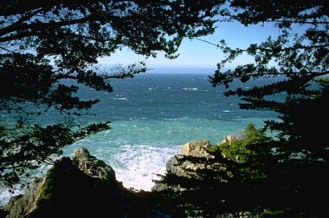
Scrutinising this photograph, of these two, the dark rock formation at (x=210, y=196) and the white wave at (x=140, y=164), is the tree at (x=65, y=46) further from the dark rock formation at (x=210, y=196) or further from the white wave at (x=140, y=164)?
the white wave at (x=140, y=164)

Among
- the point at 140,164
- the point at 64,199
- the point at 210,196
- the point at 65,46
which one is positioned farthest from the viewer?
the point at 140,164

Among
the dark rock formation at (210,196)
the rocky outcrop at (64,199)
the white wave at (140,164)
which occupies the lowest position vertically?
the white wave at (140,164)

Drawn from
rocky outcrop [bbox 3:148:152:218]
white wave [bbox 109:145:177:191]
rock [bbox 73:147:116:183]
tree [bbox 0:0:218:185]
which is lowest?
white wave [bbox 109:145:177:191]

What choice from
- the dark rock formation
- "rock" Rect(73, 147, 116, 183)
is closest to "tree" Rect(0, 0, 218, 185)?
the dark rock formation

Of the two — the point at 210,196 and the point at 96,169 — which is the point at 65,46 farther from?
the point at 96,169

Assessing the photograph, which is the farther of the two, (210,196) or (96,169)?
(96,169)

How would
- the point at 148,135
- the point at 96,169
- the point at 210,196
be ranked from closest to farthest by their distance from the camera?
the point at 210,196
the point at 96,169
the point at 148,135

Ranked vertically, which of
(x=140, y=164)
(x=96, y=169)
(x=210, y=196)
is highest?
(x=210, y=196)

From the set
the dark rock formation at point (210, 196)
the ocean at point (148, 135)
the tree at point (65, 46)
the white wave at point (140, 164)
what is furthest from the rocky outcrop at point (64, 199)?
the white wave at point (140, 164)

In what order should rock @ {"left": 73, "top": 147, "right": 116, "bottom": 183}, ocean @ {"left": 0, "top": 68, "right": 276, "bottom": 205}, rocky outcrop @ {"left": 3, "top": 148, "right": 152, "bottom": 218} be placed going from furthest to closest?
1. ocean @ {"left": 0, "top": 68, "right": 276, "bottom": 205}
2. rock @ {"left": 73, "top": 147, "right": 116, "bottom": 183}
3. rocky outcrop @ {"left": 3, "top": 148, "right": 152, "bottom": 218}

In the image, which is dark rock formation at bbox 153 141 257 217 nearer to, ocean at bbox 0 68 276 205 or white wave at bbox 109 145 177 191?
ocean at bbox 0 68 276 205

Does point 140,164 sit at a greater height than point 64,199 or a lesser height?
lesser

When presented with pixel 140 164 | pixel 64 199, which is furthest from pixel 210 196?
pixel 140 164

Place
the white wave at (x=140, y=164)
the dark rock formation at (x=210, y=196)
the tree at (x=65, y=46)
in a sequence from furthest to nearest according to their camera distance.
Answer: the white wave at (x=140, y=164) < the tree at (x=65, y=46) < the dark rock formation at (x=210, y=196)
